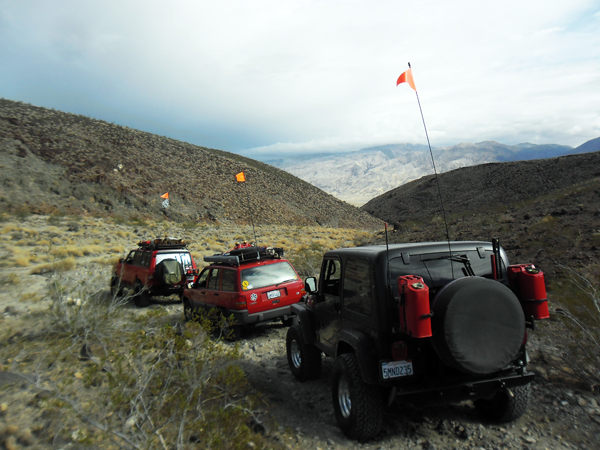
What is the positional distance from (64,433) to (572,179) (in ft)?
206

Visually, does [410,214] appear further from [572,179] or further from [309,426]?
[309,426]

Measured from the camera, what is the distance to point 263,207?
51.8m

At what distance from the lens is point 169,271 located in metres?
11.0

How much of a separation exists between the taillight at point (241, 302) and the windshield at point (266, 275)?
0.66ft

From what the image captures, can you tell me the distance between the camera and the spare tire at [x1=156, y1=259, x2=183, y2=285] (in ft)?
35.5

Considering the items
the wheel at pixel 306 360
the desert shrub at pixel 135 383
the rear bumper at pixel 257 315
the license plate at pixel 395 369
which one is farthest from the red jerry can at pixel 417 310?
the rear bumper at pixel 257 315

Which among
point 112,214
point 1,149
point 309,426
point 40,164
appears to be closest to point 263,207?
point 112,214

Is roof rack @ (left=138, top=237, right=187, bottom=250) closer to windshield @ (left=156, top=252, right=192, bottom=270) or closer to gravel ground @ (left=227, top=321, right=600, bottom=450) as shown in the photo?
windshield @ (left=156, top=252, right=192, bottom=270)

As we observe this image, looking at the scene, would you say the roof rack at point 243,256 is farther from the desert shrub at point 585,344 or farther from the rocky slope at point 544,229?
the desert shrub at point 585,344

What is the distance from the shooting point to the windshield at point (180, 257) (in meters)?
11.2

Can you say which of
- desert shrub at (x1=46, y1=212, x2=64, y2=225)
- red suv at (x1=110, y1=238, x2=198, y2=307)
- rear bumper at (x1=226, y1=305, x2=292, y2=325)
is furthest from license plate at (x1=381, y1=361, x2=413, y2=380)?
desert shrub at (x1=46, y1=212, x2=64, y2=225)

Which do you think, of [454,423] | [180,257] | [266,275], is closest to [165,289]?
[180,257]

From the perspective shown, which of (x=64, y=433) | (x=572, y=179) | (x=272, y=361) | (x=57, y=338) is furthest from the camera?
(x=572, y=179)

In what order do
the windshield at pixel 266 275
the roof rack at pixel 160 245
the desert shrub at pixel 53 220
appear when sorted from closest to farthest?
the windshield at pixel 266 275 < the roof rack at pixel 160 245 < the desert shrub at pixel 53 220
